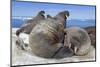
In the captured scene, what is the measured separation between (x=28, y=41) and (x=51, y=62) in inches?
15.9

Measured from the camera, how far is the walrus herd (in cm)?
253

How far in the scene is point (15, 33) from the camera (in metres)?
2.44

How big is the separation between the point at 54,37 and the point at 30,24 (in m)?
0.35

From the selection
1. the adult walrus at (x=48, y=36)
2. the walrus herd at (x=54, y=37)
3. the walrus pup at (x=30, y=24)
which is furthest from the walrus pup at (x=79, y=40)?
the walrus pup at (x=30, y=24)

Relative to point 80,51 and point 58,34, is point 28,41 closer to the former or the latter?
point 58,34

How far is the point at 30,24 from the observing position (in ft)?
8.26

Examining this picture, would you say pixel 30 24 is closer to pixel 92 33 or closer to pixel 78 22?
pixel 78 22

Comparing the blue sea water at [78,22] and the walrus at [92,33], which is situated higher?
the blue sea water at [78,22]

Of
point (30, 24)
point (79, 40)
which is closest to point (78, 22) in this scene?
point (79, 40)

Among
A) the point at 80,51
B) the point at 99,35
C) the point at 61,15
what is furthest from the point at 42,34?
the point at 99,35

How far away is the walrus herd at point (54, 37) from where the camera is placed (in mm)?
2525

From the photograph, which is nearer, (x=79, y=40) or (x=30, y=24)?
(x=30, y=24)

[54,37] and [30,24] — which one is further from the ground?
[30,24]

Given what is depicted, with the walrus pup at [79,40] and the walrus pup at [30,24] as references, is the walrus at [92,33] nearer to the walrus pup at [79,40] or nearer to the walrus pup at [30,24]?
the walrus pup at [79,40]
